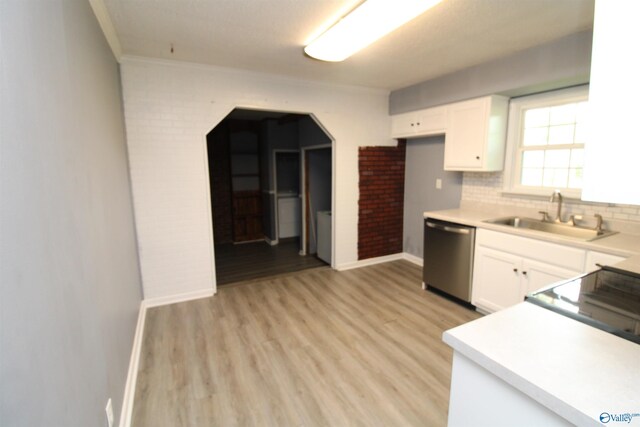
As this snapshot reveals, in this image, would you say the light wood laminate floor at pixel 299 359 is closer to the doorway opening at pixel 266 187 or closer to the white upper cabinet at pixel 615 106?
the white upper cabinet at pixel 615 106

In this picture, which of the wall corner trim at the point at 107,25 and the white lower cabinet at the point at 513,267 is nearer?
the wall corner trim at the point at 107,25

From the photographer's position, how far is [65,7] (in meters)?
1.39

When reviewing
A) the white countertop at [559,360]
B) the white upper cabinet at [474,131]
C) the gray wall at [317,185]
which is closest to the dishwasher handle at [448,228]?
the white upper cabinet at [474,131]

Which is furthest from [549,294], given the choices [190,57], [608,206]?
[190,57]

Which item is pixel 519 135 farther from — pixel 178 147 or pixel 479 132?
pixel 178 147

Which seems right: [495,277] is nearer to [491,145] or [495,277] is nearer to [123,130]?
[491,145]

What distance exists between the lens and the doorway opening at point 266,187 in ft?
17.6

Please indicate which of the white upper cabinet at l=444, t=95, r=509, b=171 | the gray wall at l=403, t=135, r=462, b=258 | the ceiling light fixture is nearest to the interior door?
the white upper cabinet at l=444, t=95, r=509, b=171

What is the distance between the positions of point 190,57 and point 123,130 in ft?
3.14

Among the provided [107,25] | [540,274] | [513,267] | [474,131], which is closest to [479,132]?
[474,131]

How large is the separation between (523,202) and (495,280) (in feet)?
3.28

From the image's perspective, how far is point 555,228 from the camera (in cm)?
293

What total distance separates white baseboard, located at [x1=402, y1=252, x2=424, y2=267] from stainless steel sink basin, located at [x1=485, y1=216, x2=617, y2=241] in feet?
4.88

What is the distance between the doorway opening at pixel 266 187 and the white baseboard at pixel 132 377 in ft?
7.20
